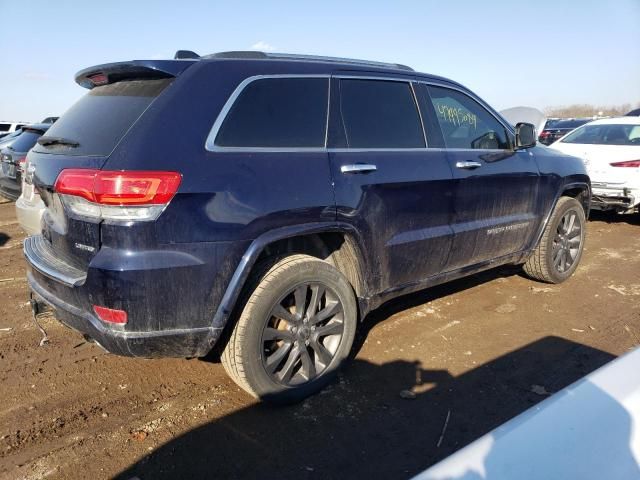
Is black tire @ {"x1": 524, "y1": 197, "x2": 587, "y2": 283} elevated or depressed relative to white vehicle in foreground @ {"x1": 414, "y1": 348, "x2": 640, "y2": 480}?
depressed

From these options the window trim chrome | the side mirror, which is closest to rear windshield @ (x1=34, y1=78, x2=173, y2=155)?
the window trim chrome

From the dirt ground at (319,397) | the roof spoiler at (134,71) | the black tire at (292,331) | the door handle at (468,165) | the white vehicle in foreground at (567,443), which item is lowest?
the dirt ground at (319,397)

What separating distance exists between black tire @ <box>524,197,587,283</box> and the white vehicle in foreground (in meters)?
3.48

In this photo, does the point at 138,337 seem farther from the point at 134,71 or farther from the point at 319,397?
the point at 134,71

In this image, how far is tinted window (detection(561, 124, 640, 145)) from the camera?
8.15 metres

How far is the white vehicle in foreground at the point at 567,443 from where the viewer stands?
129cm

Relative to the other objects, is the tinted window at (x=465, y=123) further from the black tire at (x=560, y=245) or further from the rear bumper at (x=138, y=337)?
the rear bumper at (x=138, y=337)

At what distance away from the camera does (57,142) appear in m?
2.96

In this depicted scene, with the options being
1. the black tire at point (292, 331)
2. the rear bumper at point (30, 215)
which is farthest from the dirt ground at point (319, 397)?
the rear bumper at point (30, 215)

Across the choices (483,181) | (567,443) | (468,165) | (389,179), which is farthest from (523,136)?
(567,443)

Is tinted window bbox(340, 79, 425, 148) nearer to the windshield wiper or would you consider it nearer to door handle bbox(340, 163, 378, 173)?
door handle bbox(340, 163, 378, 173)

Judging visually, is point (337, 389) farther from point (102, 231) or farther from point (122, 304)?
point (102, 231)

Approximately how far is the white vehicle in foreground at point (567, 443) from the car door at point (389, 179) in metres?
1.71

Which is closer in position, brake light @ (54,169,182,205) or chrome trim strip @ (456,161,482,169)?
Answer: brake light @ (54,169,182,205)
